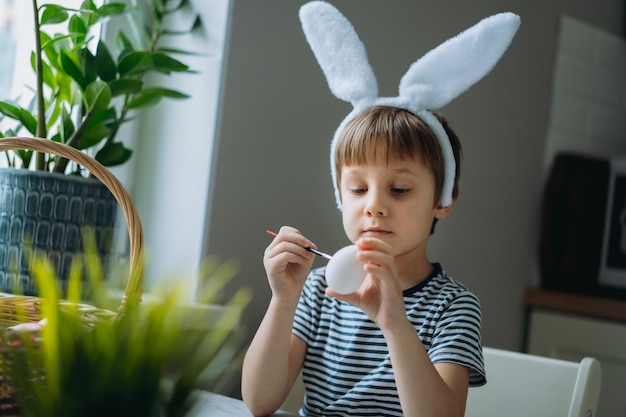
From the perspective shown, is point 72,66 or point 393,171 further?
point 72,66

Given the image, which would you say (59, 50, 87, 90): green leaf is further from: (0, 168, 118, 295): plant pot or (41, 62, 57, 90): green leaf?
(0, 168, 118, 295): plant pot

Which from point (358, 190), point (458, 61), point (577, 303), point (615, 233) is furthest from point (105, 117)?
point (615, 233)

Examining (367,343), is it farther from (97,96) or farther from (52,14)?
(52,14)

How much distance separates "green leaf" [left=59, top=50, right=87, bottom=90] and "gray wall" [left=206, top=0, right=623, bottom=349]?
1.01 ft

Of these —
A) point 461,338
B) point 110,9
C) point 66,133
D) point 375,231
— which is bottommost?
point 461,338

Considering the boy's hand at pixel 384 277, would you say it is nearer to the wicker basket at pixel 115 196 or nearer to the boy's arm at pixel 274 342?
the boy's arm at pixel 274 342

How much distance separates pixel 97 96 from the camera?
1.24 m

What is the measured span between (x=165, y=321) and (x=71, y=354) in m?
0.05

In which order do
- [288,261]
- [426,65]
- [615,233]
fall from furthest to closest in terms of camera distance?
[615,233], [426,65], [288,261]

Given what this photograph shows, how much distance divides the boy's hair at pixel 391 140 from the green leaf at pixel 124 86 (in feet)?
1.35

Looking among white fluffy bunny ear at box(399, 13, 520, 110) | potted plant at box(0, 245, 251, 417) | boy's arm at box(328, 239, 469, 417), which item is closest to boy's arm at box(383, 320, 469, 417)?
boy's arm at box(328, 239, 469, 417)

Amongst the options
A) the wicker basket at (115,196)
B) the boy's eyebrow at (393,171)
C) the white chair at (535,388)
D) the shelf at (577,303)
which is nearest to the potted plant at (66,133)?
the wicker basket at (115,196)

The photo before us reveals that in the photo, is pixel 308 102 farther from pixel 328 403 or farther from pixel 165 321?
pixel 165 321

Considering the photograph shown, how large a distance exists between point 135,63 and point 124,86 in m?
0.05
